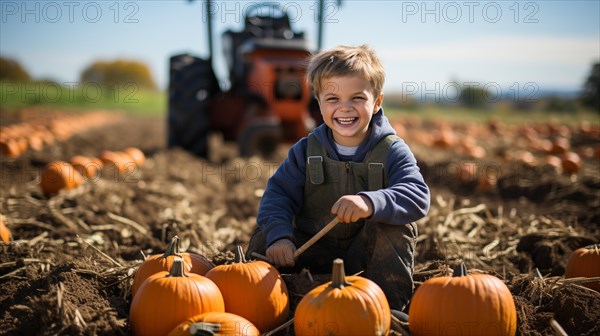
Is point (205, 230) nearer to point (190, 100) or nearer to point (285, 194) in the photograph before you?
point (285, 194)

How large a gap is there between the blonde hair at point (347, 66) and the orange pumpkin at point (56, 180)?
14.4 ft

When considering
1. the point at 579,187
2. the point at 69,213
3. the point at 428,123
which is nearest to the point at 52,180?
the point at 69,213

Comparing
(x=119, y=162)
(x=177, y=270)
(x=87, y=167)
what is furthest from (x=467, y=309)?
(x=119, y=162)

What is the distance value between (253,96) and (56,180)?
3.57 metres

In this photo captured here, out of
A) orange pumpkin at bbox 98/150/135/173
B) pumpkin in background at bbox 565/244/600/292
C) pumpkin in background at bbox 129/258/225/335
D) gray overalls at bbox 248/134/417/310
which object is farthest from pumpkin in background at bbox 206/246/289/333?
orange pumpkin at bbox 98/150/135/173

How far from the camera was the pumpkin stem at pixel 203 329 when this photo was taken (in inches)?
87.9

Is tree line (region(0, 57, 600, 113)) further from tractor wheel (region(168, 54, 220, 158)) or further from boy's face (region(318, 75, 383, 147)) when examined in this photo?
boy's face (region(318, 75, 383, 147))

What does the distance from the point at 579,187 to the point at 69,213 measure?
564cm

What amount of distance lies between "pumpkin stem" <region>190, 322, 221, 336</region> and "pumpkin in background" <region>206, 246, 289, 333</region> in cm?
42

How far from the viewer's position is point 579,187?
7043 mm

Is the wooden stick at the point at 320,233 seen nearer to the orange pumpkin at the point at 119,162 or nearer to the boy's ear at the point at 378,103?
the boy's ear at the point at 378,103

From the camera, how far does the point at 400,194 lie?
2896mm

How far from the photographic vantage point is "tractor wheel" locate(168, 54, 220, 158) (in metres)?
9.26

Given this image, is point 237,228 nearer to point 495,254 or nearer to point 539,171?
point 495,254
